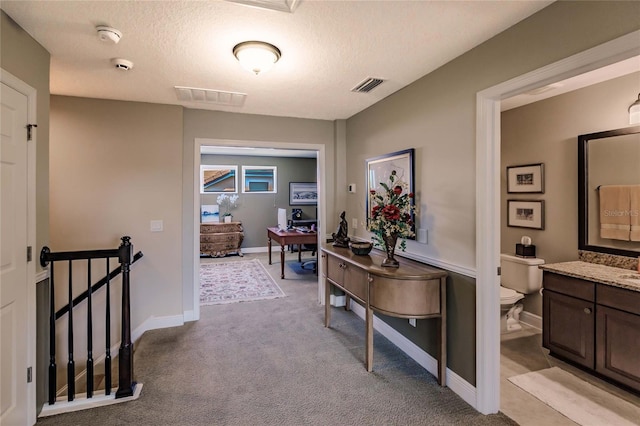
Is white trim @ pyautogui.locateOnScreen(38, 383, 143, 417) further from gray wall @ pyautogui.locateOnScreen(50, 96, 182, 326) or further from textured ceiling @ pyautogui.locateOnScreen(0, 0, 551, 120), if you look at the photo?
textured ceiling @ pyautogui.locateOnScreen(0, 0, 551, 120)

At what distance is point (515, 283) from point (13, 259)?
4125mm

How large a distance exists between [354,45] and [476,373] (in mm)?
2344

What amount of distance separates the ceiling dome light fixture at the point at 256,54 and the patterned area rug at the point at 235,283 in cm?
318

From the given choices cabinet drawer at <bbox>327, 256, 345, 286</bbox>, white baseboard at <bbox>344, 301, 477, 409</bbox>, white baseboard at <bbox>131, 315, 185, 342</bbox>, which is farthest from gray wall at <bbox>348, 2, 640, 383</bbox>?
white baseboard at <bbox>131, 315, 185, 342</bbox>

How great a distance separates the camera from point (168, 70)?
8.27ft

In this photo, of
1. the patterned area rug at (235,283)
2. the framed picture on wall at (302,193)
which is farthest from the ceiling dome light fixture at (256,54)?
the framed picture on wall at (302,193)

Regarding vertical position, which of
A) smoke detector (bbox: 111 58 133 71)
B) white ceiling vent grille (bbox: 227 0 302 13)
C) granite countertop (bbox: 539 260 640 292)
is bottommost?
granite countertop (bbox: 539 260 640 292)

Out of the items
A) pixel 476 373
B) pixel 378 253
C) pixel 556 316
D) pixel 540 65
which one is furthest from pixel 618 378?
pixel 540 65

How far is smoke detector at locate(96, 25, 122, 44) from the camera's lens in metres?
1.88

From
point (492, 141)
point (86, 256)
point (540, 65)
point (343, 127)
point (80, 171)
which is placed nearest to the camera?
point (540, 65)

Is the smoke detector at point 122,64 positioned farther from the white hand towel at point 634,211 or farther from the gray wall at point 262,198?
the gray wall at point 262,198

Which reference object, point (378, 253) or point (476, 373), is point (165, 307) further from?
point (476, 373)

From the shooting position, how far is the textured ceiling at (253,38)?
172cm

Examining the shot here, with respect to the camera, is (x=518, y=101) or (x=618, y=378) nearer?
(x=618, y=378)
